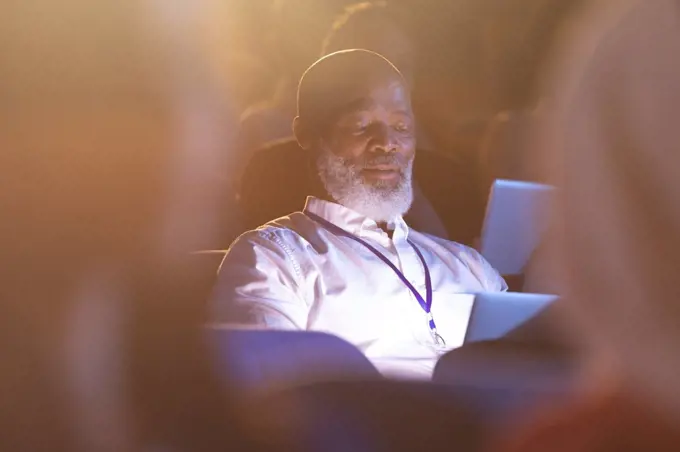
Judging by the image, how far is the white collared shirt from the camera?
101cm

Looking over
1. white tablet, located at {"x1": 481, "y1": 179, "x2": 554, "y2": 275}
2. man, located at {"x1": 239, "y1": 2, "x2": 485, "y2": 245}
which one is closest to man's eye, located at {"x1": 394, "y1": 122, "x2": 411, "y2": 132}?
man, located at {"x1": 239, "y1": 2, "x2": 485, "y2": 245}

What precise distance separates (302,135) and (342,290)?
37cm

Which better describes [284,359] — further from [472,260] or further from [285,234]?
[472,260]

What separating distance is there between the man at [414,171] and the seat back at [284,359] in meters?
0.31

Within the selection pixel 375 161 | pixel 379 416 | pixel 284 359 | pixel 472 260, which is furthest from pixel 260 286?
pixel 472 260

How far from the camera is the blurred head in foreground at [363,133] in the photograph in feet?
4.07

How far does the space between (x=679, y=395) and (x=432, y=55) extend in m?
0.88

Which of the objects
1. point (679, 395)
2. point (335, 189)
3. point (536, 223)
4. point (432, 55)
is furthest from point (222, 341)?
point (432, 55)

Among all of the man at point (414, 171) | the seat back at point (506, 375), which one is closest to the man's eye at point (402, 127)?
the man at point (414, 171)

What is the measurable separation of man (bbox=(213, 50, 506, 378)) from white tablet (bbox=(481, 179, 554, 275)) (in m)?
0.04

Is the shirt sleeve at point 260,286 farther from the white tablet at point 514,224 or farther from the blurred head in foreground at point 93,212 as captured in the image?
the white tablet at point 514,224

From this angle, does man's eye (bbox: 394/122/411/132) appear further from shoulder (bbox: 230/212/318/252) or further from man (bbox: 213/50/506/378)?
shoulder (bbox: 230/212/318/252)

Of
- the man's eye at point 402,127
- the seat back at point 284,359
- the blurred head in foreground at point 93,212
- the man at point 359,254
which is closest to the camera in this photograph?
the seat back at point 284,359

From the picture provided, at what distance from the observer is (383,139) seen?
125 centimetres
